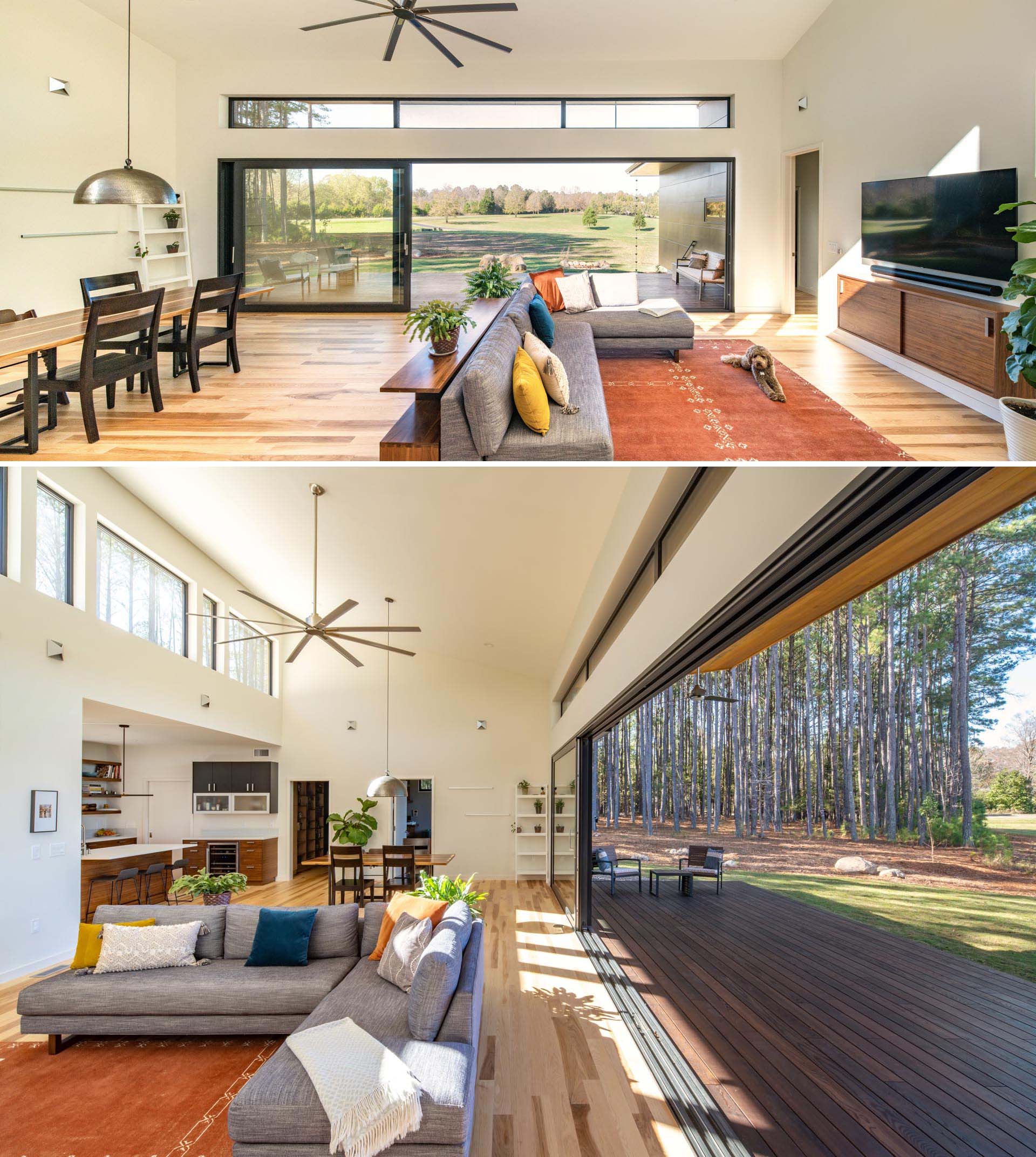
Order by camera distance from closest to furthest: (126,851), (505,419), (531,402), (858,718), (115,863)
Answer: (505,419), (531,402), (115,863), (126,851), (858,718)

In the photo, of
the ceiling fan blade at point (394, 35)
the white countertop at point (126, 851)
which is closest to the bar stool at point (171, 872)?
the white countertop at point (126, 851)

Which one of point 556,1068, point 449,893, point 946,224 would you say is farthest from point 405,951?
point 946,224

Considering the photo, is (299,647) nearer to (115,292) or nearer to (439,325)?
(439,325)

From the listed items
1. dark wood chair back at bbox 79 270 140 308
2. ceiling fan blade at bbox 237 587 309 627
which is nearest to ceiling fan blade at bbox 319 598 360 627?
ceiling fan blade at bbox 237 587 309 627

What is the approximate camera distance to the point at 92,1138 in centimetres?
384

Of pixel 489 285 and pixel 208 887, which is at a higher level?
pixel 489 285

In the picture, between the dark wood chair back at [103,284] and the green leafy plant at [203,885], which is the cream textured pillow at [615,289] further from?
the green leafy plant at [203,885]

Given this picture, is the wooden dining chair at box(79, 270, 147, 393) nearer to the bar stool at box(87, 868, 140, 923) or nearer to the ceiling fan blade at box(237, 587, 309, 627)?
the ceiling fan blade at box(237, 587, 309, 627)

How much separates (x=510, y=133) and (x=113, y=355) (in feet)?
21.4

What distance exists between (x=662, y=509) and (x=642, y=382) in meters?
3.05

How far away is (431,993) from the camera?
4.03m

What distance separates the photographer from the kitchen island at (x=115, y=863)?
948 cm

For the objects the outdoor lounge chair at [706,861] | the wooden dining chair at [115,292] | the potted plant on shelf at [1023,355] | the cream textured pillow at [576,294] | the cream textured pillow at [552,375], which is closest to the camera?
the potted plant on shelf at [1023,355]

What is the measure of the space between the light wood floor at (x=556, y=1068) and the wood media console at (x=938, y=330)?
4341 millimetres
